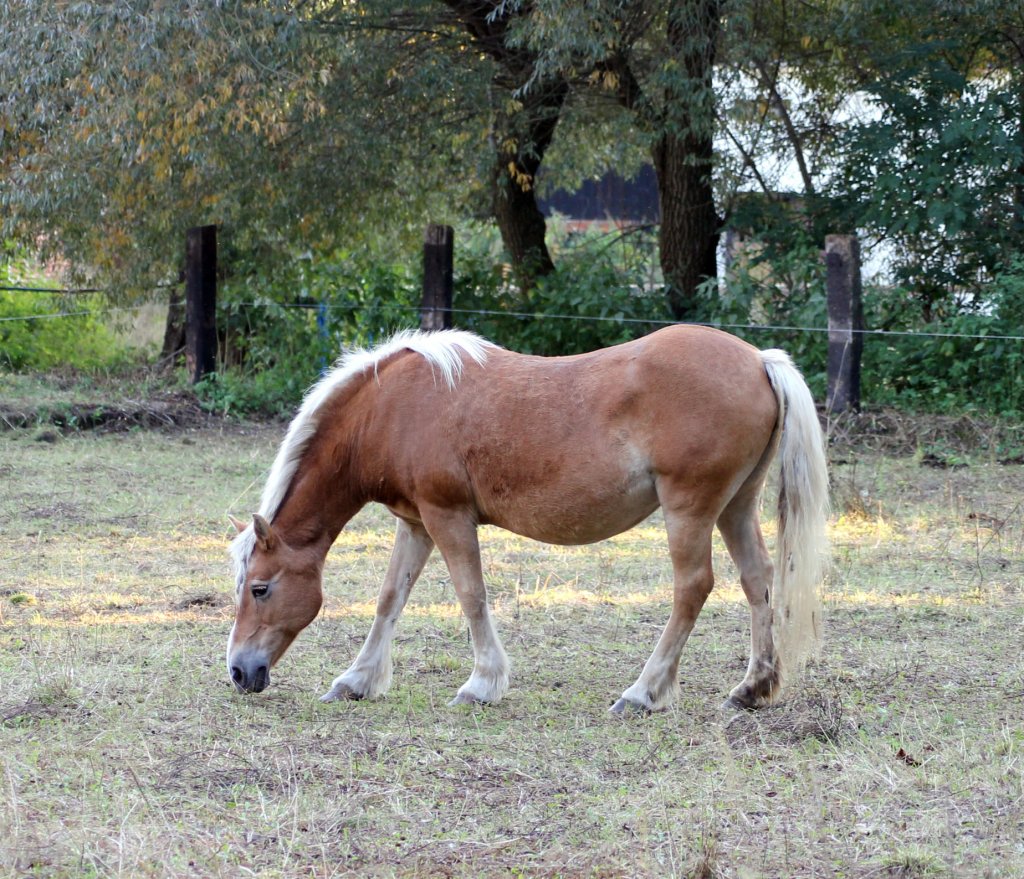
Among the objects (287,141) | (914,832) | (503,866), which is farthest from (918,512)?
(287,141)

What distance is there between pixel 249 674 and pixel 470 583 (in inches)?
34.9

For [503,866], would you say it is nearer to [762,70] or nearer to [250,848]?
[250,848]

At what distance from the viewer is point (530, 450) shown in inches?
189

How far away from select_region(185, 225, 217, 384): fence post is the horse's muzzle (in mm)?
8048

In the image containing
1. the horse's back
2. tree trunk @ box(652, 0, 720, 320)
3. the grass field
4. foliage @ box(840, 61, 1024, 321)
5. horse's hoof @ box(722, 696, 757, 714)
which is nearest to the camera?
the grass field

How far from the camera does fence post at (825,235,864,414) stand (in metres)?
10.6

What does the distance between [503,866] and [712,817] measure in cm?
61

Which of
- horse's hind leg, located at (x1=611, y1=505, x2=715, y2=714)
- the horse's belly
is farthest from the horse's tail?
the horse's belly

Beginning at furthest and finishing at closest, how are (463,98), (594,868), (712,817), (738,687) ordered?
(463,98), (738,687), (712,817), (594,868)

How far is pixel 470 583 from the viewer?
489cm

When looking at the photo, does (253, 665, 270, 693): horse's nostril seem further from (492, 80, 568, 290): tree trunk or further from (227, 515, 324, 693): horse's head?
(492, 80, 568, 290): tree trunk

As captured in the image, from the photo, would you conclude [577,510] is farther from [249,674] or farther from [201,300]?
[201,300]

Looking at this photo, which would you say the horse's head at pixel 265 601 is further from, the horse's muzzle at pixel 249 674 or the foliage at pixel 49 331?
the foliage at pixel 49 331

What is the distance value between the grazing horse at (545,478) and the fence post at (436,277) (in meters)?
7.08
